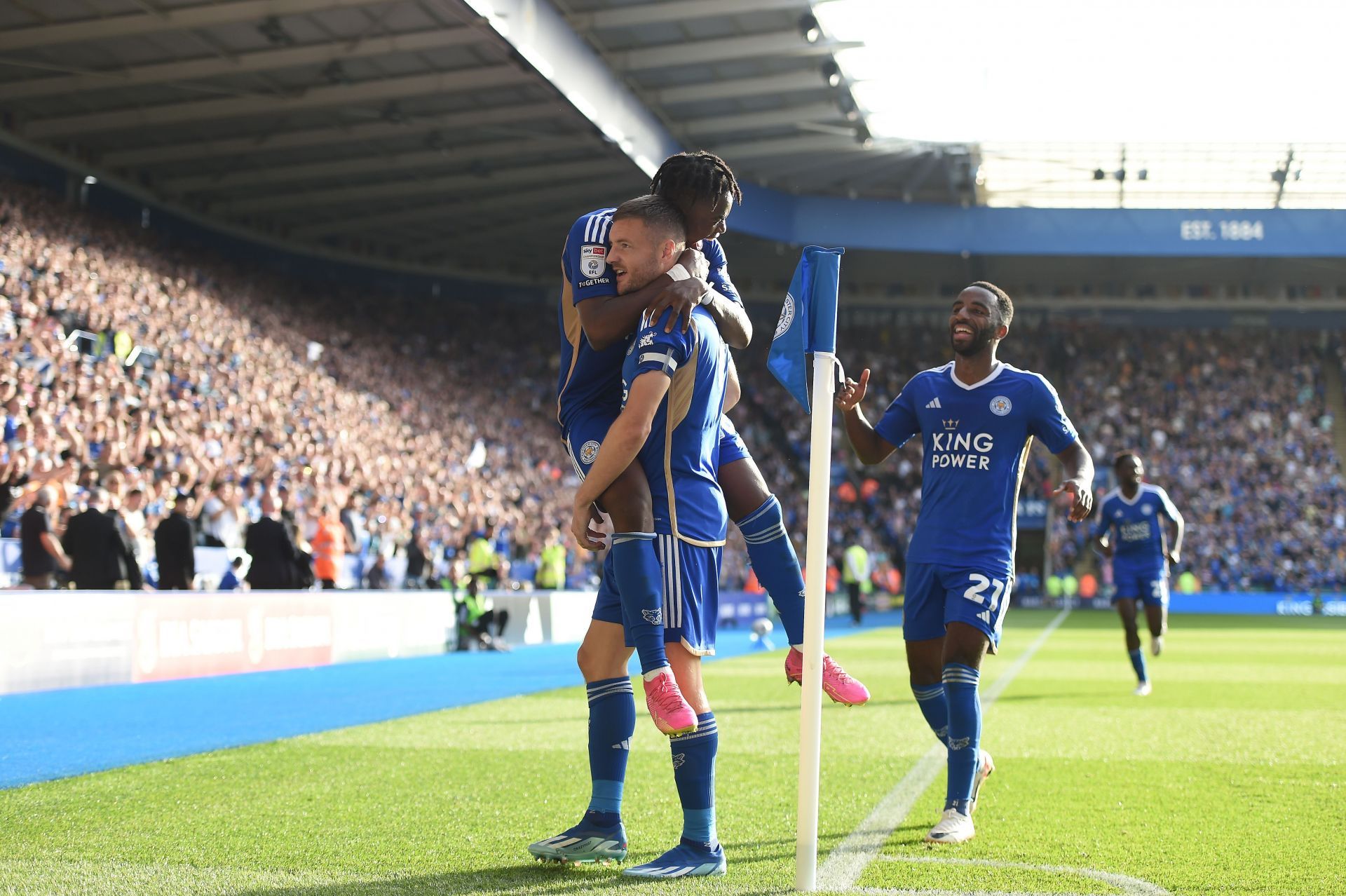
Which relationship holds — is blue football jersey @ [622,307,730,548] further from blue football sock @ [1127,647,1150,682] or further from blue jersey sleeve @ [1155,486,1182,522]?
blue jersey sleeve @ [1155,486,1182,522]

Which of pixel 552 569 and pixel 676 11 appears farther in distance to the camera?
pixel 552 569

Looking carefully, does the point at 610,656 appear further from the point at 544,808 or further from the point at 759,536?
the point at 544,808

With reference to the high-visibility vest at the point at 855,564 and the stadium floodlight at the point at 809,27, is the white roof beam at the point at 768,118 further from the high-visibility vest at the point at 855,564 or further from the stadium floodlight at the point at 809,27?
the high-visibility vest at the point at 855,564

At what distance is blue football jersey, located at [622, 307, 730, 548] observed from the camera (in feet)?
13.1

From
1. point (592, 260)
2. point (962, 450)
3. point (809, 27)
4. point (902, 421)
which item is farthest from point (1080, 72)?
point (592, 260)

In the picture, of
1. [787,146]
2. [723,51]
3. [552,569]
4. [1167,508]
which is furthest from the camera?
[787,146]

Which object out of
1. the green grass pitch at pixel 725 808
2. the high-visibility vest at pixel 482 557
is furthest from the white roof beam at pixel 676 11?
the green grass pitch at pixel 725 808

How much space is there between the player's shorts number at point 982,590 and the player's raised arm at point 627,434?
1.84 metres

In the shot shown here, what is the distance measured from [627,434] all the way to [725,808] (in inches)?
89.3

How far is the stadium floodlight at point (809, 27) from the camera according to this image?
935 inches

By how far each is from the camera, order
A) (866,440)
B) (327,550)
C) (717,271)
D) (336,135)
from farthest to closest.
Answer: (336,135) → (327,550) → (866,440) → (717,271)

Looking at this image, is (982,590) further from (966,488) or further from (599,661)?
(599,661)

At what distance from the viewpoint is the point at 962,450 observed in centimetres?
543

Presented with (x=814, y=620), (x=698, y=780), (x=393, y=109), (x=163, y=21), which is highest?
(x=393, y=109)
